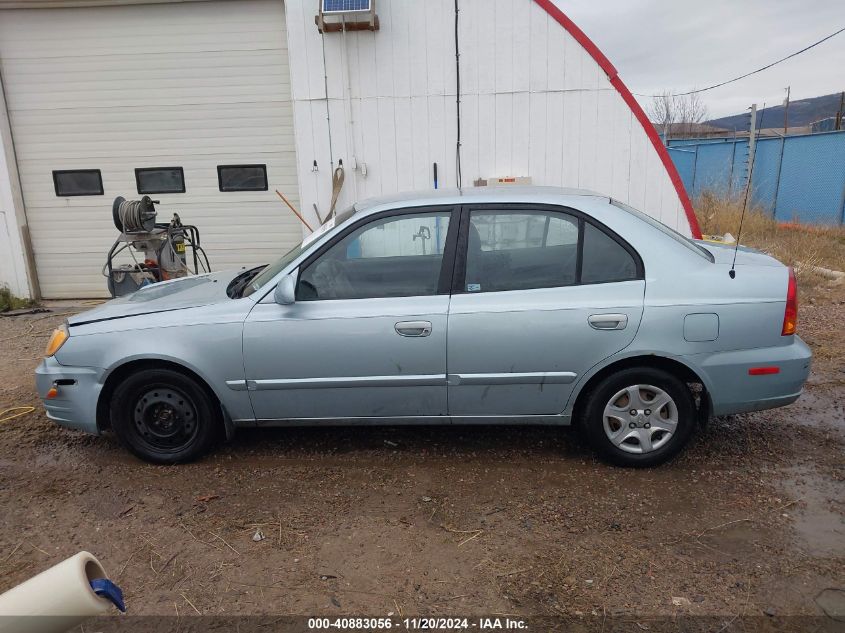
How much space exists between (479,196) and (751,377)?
1.86 meters

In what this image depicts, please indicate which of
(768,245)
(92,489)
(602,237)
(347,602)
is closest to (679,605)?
(347,602)

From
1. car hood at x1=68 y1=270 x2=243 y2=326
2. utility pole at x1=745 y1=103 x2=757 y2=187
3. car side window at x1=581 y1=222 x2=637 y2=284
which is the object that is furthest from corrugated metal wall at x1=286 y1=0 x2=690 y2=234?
car side window at x1=581 y1=222 x2=637 y2=284

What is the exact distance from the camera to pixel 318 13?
288 inches

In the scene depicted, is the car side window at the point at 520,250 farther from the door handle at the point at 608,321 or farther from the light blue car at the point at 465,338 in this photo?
the door handle at the point at 608,321

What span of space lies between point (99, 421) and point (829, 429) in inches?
186

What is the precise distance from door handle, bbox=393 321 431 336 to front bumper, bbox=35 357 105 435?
1.79m

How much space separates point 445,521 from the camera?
319 cm

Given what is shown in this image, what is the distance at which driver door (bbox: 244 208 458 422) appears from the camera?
3504mm

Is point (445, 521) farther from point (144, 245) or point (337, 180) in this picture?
point (337, 180)

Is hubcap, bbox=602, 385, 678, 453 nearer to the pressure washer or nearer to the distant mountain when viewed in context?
the pressure washer

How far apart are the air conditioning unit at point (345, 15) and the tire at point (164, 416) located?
16.6 ft

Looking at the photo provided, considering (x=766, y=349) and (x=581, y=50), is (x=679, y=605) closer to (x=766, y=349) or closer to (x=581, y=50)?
(x=766, y=349)

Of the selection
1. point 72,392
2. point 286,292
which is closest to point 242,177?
point 72,392

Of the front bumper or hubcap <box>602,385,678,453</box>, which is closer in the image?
hubcap <box>602,385,678,453</box>
